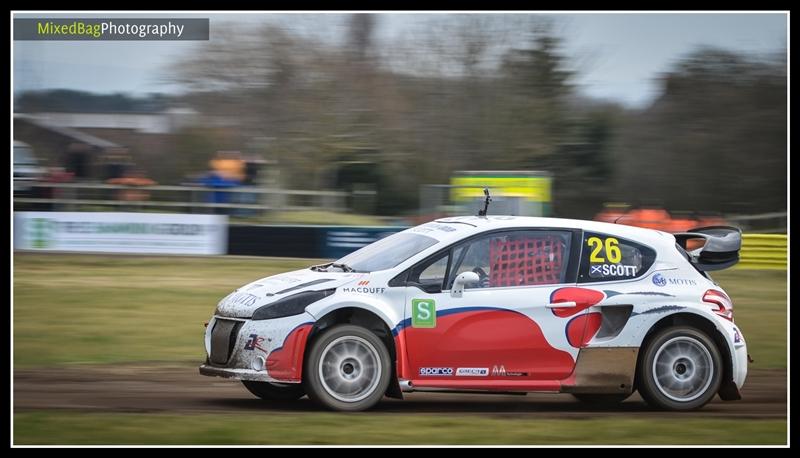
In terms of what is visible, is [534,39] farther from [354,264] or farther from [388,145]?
[354,264]

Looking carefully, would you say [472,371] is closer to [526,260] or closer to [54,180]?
[526,260]

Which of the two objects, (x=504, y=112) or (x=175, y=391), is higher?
(x=504, y=112)

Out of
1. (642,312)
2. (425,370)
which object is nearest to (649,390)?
(642,312)

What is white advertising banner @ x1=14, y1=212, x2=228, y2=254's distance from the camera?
18.2 metres

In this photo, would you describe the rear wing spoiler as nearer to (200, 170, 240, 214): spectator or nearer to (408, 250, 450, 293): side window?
(408, 250, 450, 293): side window

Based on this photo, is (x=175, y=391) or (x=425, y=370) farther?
(x=175, y=391)

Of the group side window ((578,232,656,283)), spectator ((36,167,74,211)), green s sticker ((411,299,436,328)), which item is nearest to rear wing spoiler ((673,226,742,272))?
side window ((578,232,656,283))

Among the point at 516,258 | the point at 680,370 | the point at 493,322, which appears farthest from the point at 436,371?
the point at 680,370

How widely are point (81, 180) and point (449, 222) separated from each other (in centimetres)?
1171

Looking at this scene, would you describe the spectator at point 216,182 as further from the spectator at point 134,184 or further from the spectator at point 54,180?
the spectator at point 54,180

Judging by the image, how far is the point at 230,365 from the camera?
7.63 metres

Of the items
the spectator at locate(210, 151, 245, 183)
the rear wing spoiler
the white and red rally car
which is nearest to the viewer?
the white and red rally car

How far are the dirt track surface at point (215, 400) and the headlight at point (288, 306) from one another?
0.76 metres
